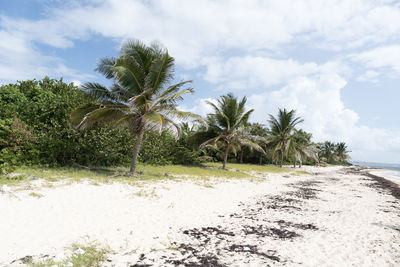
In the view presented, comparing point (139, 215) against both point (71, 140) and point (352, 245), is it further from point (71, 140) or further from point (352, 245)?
point (71, 140)

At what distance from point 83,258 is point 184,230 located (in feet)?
7.26

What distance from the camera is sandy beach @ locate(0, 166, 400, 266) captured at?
3887 mm

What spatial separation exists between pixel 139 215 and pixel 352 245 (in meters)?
5.00

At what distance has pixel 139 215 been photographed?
578 centimetres

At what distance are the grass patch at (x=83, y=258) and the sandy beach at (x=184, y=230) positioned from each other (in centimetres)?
14

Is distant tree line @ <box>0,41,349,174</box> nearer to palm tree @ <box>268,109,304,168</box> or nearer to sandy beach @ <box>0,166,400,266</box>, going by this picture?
sandy beach @ <box>0,166,400,266</box>

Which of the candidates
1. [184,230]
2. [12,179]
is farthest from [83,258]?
[12,179]

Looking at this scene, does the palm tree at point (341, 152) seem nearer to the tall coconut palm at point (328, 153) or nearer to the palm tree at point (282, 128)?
the tall coconut palm at point (328, 153)

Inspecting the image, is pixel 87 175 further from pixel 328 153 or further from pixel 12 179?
pixel 328 153

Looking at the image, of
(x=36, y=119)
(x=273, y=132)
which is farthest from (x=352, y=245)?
(x=273, y=132)

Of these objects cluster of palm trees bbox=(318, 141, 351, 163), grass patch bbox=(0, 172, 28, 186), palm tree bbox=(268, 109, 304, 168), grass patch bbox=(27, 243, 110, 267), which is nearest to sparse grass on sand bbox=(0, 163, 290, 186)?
grass patch bbox=(0, 172, 28, 186)

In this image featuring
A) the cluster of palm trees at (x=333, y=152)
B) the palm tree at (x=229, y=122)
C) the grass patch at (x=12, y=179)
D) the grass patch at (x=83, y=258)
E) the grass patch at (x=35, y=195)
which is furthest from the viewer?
the cluster of palm trees at (x=333, y=152)

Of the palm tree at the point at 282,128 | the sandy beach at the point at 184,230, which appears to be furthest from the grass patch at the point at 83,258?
the palm tree at the point at 282,128

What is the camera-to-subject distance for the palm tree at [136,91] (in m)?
11.1
